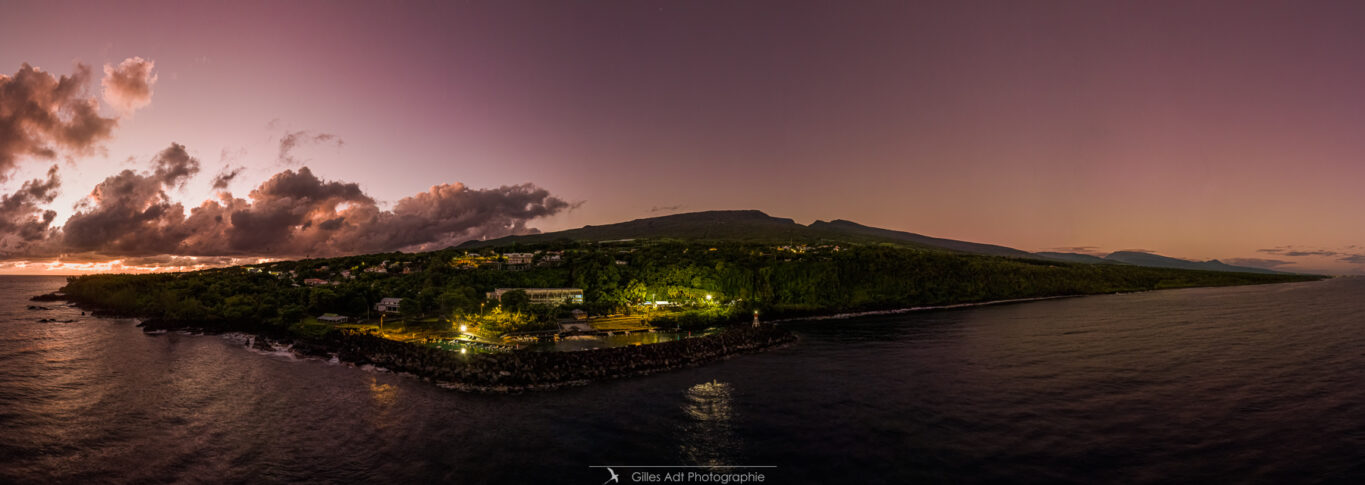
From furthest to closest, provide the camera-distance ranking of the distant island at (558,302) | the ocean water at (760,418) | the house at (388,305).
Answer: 1. the house at (388,305)
2. the distant island at (558,302)
3. the ocean water at (760,418)

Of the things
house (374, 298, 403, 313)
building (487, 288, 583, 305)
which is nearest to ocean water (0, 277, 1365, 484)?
house (374, 298, 403, 313)

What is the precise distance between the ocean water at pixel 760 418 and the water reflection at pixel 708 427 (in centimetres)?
19

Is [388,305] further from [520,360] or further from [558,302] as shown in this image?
[520,360]

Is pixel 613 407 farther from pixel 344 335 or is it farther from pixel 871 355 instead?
pixel 344 335

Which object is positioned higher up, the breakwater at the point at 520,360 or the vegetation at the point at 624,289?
the vegetation at the point at 624,289

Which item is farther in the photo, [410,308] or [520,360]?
[410,308]

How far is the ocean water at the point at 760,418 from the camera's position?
27.0 meters

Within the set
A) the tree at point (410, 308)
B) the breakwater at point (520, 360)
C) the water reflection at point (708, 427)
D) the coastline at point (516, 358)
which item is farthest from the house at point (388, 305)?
the water reflection at point (708, 427)

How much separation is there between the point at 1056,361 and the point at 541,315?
63382 millimetres

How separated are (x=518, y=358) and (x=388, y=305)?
215ft

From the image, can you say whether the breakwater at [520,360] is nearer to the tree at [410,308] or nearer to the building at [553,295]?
the tree at [410,308]

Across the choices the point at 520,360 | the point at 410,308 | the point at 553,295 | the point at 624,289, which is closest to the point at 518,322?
the point at 520,360

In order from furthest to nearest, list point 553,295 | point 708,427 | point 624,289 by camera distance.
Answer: point 624,289
point 553,295
point 708,427

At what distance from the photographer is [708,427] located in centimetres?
3366
